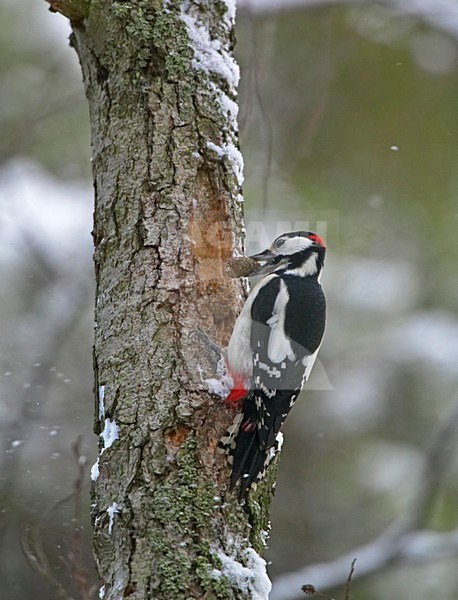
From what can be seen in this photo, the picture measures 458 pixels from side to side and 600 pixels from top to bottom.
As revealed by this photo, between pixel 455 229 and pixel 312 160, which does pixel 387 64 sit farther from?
pixel 455 229

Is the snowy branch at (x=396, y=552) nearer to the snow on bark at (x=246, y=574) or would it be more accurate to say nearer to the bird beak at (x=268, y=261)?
the bird beak at (x=268, y=261)

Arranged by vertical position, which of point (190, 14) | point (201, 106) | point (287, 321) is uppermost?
point (190, 14)

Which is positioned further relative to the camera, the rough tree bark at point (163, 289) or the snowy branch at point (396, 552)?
the snowy branch at point (396, 552)

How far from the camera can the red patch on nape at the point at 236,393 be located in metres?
2.89

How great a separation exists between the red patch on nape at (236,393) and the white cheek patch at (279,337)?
31 centimetres

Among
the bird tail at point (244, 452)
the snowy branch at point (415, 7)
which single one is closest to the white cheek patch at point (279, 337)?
the bird tail at point (244, 452)

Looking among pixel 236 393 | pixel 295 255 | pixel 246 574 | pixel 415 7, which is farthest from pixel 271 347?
pixel 415 7

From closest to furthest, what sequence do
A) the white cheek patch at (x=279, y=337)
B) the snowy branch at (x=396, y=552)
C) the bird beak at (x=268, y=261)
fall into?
the white cheek patch at (x=279, y=337) < the bird beak at (x=268, y=261) < the snowy branch at (x=396, y=552)

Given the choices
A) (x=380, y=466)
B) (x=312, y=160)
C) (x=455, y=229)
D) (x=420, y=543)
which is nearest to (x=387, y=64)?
(x=312, y=160)

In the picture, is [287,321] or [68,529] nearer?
[287,321]

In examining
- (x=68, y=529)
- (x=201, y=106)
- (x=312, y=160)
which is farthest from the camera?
(x=312, y=160)

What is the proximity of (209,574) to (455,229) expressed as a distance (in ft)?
14.3

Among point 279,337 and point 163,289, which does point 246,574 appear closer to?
point 163,289

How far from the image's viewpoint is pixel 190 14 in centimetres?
342
